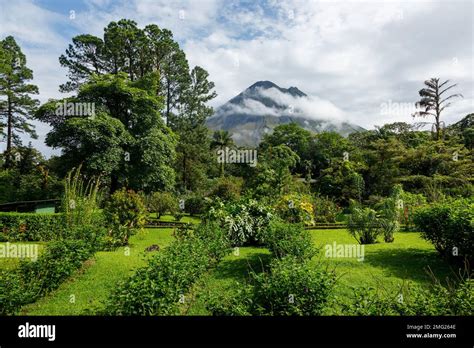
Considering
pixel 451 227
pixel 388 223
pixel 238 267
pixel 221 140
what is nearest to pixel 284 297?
pixel 238 267

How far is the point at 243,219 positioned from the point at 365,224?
3.94 m

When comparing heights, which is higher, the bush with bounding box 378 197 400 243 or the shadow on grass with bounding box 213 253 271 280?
the bush with bounding box 378 197 400 243

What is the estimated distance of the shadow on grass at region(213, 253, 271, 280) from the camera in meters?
7.40

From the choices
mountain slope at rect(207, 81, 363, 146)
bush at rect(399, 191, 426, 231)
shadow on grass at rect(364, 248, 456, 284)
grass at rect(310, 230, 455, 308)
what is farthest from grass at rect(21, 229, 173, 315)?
mountain slope at rect(207, 81, 363, 146)

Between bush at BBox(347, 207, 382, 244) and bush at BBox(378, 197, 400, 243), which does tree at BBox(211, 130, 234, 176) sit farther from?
bush at BBox(347, 207, 382, 244)

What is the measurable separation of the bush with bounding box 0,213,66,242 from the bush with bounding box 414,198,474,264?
41.8 ft

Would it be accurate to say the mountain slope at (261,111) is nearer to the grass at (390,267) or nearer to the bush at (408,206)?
the bush at (408,206)

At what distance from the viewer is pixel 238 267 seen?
8.07 meters

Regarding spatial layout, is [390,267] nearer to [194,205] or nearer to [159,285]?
[159,285]

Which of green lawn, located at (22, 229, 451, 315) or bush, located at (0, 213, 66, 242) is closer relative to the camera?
green lawn, located at (22, 229, 451, 315)

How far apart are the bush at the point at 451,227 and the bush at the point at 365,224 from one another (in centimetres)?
177

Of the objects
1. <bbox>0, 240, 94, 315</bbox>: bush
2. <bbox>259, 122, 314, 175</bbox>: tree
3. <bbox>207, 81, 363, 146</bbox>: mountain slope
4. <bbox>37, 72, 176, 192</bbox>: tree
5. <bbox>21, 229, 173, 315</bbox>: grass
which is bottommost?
<bbox>21, 229, 173, 315</bbox>: grass

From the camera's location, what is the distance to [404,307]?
3.89 m
